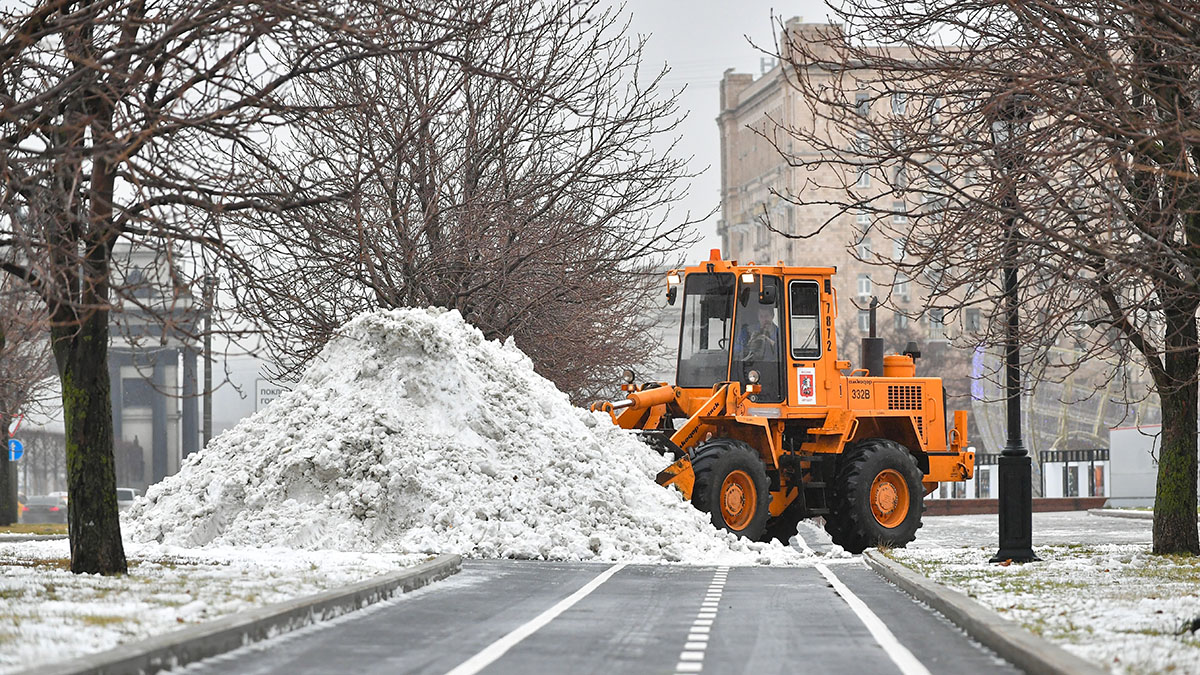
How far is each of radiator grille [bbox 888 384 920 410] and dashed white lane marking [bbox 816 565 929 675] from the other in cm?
874

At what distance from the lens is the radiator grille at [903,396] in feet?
81.0

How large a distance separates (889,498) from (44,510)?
47.9 m

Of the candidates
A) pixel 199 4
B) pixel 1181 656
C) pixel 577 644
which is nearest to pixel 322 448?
pixel 199 4

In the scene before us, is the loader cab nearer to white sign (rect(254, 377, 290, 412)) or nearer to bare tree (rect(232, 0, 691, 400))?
bare tree (rect(232, 0, 691, 400))

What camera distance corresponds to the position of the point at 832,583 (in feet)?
54.5

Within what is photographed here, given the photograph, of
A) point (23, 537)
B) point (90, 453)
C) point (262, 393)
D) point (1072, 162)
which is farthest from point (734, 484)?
point (262, 393)

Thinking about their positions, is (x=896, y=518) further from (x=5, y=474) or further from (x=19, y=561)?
(x=5, y=474)

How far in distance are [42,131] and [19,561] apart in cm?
594

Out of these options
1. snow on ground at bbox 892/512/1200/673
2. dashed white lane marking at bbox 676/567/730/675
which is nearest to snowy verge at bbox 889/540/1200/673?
snow on ground at bbox 892/512/1200/673

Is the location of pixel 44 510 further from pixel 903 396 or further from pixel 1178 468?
pixel 1178 468

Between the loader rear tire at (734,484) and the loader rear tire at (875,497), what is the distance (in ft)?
6.16

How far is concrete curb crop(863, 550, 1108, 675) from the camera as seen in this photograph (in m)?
8.88

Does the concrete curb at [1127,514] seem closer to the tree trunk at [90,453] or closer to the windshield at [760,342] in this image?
the windshield at [760,342]

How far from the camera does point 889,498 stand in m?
23.9
